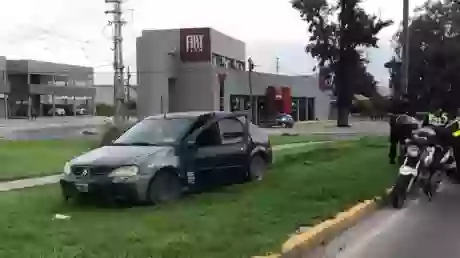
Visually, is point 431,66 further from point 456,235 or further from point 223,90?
point 456,235

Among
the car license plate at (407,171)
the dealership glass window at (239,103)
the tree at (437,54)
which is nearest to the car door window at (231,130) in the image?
the car license plate at (407,171)

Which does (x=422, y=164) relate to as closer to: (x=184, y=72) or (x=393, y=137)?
(x=393, y=137)

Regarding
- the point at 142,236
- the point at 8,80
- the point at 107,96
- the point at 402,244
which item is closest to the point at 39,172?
the point at 142,236

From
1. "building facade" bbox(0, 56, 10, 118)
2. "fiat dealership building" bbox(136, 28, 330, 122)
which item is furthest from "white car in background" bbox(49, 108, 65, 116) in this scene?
"fiat dealership building" bbox(136, 28, 330, 122)

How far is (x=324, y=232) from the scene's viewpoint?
26.7ft

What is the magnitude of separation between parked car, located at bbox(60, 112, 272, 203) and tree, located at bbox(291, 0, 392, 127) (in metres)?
53.0

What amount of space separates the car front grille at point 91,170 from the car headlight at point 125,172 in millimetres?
83

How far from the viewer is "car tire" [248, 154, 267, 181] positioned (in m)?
12.8

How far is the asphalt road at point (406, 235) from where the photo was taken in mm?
7691

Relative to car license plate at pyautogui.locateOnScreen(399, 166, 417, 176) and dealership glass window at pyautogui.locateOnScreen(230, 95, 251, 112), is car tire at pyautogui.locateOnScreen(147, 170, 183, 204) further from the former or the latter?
dealership glass window at pyautogui.locateOnScreen(230, 95, 251, 112)

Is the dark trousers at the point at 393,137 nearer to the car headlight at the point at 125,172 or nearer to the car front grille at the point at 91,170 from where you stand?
the car headlight at the point at 125,172

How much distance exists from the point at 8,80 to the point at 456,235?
7669 centimetres

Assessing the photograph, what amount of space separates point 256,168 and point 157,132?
2.56 metres

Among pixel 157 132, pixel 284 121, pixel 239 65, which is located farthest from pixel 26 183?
pixel 239 65
